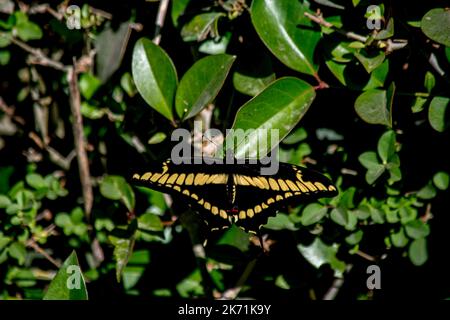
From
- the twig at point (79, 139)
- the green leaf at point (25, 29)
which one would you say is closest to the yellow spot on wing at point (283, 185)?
the twig at point (79, 139)

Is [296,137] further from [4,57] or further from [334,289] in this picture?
[4,57]

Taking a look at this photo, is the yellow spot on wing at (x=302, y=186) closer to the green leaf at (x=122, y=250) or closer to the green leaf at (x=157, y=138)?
the green leaf at (x=157, y=138)

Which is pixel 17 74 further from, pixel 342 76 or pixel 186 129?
pixel 342 76

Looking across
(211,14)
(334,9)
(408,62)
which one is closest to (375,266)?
(408,62)

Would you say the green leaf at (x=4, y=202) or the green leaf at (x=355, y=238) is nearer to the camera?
the green leaf at (x=355, y=238)

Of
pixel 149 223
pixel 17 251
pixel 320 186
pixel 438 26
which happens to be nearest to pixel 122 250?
pixel 149 223

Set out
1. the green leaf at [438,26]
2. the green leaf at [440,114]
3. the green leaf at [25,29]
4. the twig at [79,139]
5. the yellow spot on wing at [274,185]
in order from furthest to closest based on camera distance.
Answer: the green leaf at [25,29]
the twig at [79,139]
the yellow spot on wing at [274,185]
the green leaf at [440,114]
the green leaf at [438,26]
